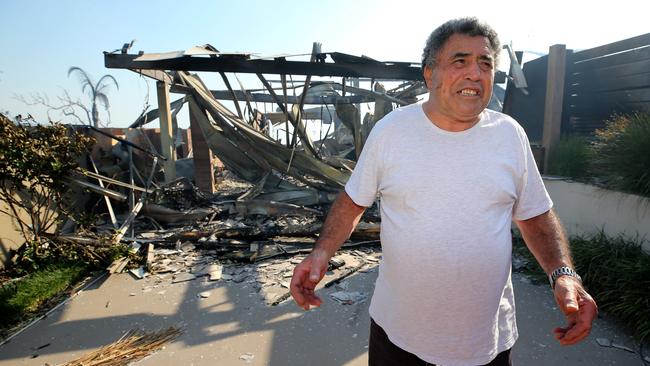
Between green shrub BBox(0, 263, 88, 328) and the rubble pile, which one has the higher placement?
green shrub BBox(0, 263, 88, 328)

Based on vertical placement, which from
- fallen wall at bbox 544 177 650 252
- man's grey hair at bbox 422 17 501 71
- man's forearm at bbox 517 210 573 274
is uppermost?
man's grey hair at bbox 422 17 501 71

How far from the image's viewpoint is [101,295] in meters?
3.80

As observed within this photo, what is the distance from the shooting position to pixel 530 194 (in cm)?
147

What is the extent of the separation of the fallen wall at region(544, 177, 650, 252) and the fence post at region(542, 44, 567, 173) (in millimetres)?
823

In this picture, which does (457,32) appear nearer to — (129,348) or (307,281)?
(307,281)

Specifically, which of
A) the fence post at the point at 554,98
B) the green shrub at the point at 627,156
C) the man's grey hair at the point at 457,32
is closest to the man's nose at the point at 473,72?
the man's grey hair at the point at 457,32

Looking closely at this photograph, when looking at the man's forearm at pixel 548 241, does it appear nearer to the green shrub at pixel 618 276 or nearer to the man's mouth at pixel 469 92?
the man's mouth at pixel 469 92

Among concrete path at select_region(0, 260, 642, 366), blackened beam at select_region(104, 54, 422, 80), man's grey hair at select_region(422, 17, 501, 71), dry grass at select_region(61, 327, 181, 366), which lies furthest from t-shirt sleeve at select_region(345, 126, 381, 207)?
blackened beam at select_region(104, 54, 422, 80)

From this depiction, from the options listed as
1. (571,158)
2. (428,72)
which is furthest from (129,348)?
(571,158)

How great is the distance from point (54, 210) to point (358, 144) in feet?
→ 16.4

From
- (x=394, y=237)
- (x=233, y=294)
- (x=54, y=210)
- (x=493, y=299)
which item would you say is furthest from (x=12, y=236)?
(x=493, y=299)

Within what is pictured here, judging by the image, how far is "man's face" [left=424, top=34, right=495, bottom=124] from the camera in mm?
1426

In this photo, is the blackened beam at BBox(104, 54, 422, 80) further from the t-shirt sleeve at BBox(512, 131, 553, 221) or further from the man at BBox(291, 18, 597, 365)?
the t-shirt sleeve at BBox(512, 131, 553, 221)

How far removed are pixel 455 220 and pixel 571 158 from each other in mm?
4444
